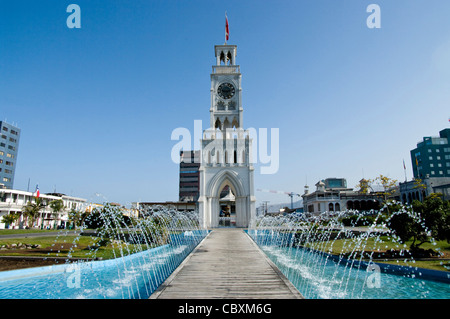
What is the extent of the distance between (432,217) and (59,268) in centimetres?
1968

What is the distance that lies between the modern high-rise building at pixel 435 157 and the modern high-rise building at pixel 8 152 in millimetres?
119524

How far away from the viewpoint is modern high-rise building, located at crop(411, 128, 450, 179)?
268 ft

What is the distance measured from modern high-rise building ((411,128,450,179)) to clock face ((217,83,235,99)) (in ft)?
229

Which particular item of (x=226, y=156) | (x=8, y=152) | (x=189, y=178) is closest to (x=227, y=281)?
(x=226, y=156)

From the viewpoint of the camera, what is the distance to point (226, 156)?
39.4 m

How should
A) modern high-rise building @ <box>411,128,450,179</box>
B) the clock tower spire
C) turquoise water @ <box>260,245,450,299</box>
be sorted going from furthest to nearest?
modern high-rise building @ <box>411,128,450,179</box> → the clock tower spire → turquoise water @ <box>260,245,450,299</box>

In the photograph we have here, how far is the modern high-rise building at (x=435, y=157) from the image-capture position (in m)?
81.6

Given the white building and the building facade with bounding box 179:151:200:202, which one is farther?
the building facade with bounding box 179:151:200:202

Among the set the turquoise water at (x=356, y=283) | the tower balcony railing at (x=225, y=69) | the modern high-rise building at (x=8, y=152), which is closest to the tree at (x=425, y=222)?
the turquoise water at (x=356, y=283)

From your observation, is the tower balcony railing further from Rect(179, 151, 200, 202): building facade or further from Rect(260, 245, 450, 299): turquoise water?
Rect(179, 151, 200, 202): building facade

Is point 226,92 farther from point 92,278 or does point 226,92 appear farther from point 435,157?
point 435,157

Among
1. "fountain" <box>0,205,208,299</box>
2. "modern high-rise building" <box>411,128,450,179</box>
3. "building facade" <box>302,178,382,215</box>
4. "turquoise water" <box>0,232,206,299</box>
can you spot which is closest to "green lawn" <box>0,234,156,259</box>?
"fountain" <box>0,205,208,299</box>

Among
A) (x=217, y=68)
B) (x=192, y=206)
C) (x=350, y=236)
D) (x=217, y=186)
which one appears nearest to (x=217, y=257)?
(x=350, y=236)

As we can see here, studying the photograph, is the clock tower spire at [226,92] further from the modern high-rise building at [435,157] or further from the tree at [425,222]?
the modern high-rise building at [435,157]
